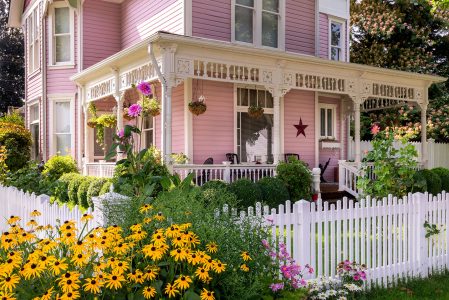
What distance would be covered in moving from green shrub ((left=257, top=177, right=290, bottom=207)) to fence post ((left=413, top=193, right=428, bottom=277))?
155 inches

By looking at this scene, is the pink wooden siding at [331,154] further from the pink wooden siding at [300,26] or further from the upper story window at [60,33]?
the upper story window at [60,33]

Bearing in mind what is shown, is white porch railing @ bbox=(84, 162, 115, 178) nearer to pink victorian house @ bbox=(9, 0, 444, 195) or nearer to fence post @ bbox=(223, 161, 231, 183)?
pink victorian house @ bbox=(9, 0, 444, 195)

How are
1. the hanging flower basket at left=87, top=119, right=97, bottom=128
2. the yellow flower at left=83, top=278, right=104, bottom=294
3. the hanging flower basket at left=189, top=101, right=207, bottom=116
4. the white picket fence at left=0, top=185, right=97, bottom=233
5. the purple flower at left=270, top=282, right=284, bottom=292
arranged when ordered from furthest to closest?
the hanging flower basket at left=87, top=119, right=97, bottom=128
the hanging flower basket at left=189, top=101, right=207, bottom=116
the white picket fence at left=0, top=185, right=97, bottom=233
the purple flower at left=270, top=282, right=284, bottom=292
the yellow flower at left=83, top=278, right=104, bottom=294

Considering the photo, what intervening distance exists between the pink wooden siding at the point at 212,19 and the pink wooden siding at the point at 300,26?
234 centimetres

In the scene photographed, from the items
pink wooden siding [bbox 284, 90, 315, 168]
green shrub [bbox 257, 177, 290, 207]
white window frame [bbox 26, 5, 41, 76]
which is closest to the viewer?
green shrub [bbox 257, 177, 290, 207]

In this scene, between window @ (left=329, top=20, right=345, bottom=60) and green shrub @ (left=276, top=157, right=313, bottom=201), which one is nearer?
green shrub @ (left=276, top=157, right=313, bottom=201)

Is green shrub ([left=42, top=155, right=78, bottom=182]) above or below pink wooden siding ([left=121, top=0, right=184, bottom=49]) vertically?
below

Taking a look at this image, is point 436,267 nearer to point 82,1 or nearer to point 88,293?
point 88,293

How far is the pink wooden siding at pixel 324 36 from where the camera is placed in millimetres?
15938

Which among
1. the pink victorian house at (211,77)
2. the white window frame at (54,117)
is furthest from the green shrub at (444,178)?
the white window frame at (54,117)

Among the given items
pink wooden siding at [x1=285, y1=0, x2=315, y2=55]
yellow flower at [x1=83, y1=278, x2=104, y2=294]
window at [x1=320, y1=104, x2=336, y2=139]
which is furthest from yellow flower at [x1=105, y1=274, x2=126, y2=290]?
window at [x1=320, y1=104, x2=336, y2=139]

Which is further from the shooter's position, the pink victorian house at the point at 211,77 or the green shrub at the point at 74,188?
the green shrub at the point at 74,188

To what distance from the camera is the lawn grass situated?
525 centimetres

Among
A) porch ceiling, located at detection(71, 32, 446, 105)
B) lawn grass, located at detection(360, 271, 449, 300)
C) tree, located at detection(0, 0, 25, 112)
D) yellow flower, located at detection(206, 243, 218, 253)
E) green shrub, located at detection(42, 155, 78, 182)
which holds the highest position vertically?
tree, located at detection(0, 0, 25, 112)
